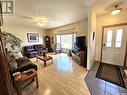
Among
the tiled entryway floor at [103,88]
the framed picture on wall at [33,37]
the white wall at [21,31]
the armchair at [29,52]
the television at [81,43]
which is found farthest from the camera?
the framed picture on wall at [33,37]

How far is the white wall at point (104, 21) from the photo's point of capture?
11.2 feet

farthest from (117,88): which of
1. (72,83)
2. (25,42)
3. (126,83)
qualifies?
(25,42)

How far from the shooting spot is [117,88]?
2.10 meters

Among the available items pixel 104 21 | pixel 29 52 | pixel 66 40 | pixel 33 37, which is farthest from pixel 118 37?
pixel 33 37

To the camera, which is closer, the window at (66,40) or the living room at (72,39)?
the living room at (72,39)

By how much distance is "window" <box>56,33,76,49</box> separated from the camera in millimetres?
6151

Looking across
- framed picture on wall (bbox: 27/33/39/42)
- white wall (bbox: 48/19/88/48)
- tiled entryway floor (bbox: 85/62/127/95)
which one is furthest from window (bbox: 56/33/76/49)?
tiled entryway floor (bbox: 85/62/127/95)

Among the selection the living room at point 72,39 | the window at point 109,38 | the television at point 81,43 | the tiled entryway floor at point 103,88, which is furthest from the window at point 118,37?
the tiled entryway floor at point 103,88

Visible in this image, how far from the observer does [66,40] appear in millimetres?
6766

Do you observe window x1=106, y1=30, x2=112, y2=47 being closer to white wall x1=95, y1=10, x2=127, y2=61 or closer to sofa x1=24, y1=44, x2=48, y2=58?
white wall x1=95, y1=10, x2=127, y2=61

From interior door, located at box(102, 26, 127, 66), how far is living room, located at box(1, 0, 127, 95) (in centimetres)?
4

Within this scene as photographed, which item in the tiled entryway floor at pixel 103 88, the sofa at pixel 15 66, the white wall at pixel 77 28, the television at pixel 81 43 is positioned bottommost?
the tiled entryway floor at pixel 103 88

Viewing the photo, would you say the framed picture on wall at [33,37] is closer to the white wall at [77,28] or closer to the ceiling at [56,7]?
the white wall at [77,28]

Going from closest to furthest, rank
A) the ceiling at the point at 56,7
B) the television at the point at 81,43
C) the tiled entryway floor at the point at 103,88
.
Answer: the tiled entryway floor at the point at 103,88 → the ceiling at the point at 56,7 → the television at the point at 81,43
